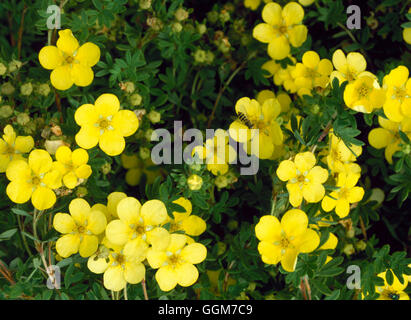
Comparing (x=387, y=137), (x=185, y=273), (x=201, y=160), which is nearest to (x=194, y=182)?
(x=201, y=160)

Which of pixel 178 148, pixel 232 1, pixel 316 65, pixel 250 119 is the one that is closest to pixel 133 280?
pixel 178 148

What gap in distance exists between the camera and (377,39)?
8.63 ft

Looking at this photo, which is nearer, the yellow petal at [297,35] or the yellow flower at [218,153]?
the yellow flower at [218,153]

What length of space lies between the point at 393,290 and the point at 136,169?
1.41 metres

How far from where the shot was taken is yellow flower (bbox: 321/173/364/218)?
76.6 inches

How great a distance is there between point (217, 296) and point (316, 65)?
3.87ft

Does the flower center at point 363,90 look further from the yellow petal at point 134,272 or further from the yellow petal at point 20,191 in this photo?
the yellow petal at point 20,191

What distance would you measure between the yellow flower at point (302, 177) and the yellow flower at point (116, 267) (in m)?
0.64

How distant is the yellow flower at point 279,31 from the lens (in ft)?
7.39

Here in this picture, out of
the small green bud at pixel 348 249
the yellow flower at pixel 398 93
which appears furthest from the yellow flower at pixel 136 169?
the yellow flower at pixel 398 93

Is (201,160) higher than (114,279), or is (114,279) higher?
(201,160)

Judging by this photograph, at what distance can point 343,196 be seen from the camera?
6.54 ft

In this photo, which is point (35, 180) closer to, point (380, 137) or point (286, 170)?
point (286, 170)

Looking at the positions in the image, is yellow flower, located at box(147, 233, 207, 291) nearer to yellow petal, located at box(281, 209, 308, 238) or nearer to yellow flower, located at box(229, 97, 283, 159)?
yellow petal, located at box(281, 209, 308, 238)
